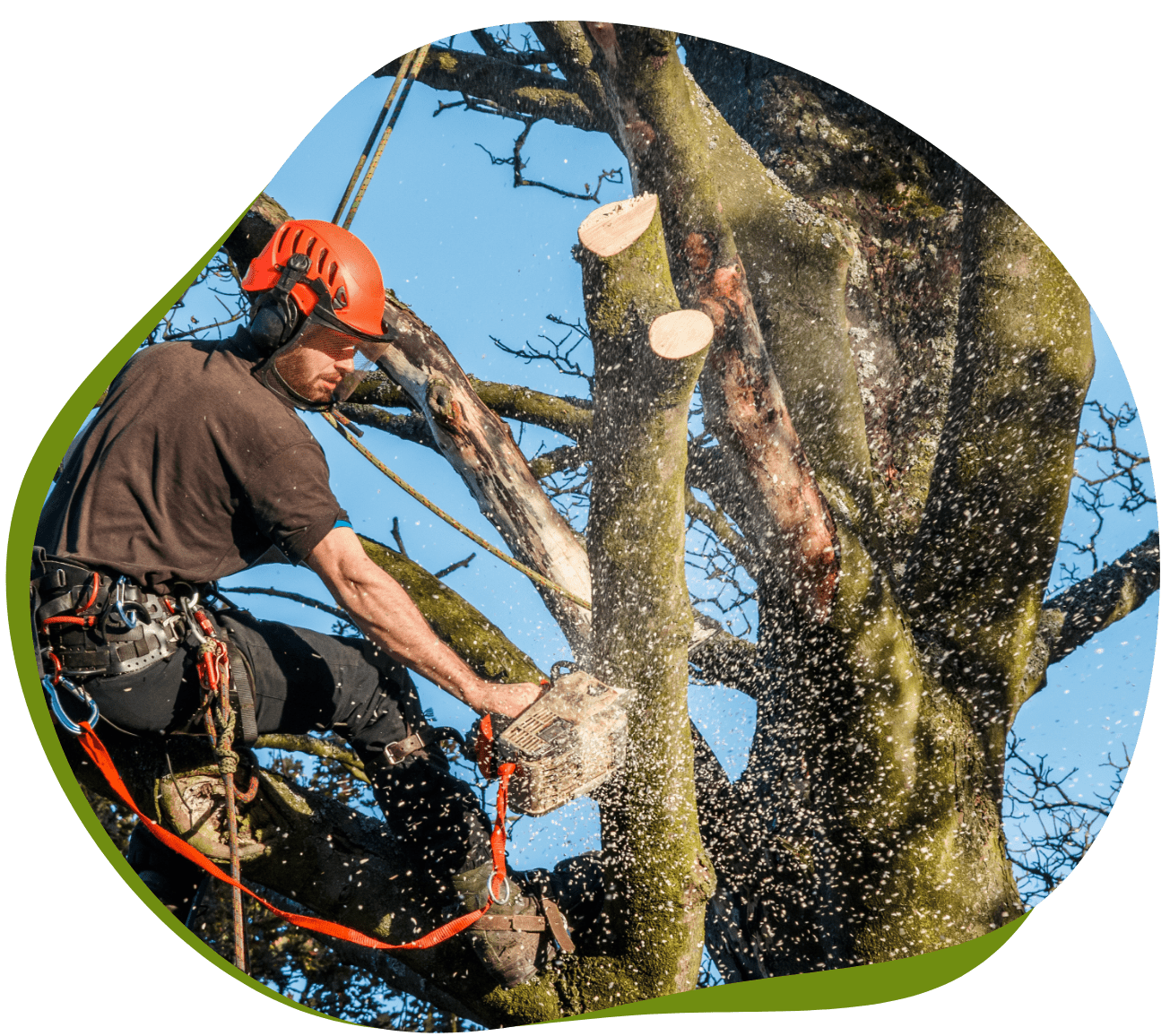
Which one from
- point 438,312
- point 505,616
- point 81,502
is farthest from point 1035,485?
point 81,502

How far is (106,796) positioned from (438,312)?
1801mm

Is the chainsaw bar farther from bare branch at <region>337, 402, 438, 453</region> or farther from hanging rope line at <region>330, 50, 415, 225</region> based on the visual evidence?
hanging rope line at <region>330, 50, 415, 225</region>

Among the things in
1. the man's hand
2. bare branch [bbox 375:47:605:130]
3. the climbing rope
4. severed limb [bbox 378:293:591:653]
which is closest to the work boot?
the man's hand

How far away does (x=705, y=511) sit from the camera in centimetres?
297

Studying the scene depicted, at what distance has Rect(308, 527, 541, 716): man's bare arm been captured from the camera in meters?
2.86

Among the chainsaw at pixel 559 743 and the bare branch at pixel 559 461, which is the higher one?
the bare branch at pixel 559 461

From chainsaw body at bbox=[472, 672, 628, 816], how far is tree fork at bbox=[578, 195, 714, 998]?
56mm

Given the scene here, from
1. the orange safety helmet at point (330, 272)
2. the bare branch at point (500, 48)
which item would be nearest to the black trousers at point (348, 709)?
the orange safety helmet at point (330, 272)

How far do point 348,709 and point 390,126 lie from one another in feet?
5.55

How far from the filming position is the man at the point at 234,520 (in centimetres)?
282

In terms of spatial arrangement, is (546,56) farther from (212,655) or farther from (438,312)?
(212,655)

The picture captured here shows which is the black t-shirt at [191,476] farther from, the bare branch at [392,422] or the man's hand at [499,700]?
the man's hand at [499,700]

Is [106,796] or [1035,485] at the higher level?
[1035,485]

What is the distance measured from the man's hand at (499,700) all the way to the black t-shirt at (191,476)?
619 millimetres
